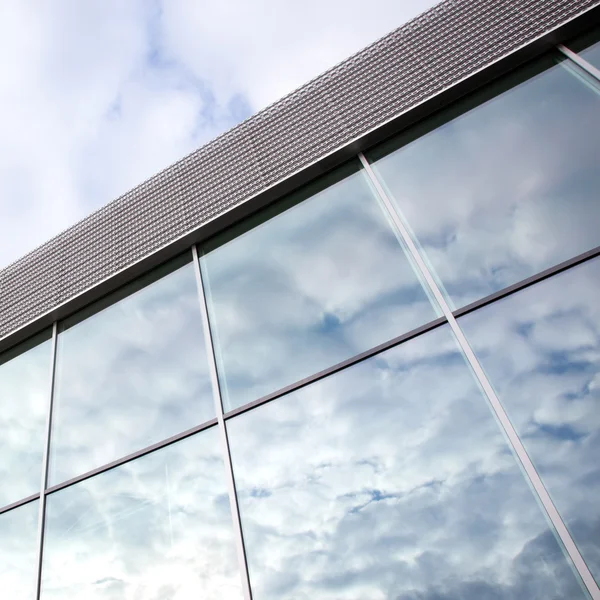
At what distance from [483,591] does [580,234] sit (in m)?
2.10

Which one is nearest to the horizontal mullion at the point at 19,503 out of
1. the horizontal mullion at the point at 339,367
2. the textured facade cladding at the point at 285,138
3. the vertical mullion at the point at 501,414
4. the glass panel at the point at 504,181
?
the textured facade cladding at the point at 285,138

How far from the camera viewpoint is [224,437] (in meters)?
3.64

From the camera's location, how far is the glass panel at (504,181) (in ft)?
11.0

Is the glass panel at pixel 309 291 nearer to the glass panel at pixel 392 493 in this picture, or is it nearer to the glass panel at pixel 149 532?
the glass panel at pixel 392 493

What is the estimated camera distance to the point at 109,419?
171 inches

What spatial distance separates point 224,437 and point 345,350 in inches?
40.0

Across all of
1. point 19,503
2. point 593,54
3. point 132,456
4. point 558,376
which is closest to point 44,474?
point 19,503

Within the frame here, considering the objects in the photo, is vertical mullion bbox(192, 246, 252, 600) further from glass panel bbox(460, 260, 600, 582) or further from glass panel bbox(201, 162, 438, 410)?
glass panel bbox(460, 260, 600, 582)

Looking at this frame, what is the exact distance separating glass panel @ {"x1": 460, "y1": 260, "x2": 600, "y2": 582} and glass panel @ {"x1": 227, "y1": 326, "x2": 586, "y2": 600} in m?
0.14

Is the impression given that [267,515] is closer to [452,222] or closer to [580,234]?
[452,222]

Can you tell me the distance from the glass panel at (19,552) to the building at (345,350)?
23mm

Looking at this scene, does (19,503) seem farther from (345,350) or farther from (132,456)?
(345,350)

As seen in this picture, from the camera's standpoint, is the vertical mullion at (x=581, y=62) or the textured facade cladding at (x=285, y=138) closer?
the vertical mullion at (x=581, y=62)

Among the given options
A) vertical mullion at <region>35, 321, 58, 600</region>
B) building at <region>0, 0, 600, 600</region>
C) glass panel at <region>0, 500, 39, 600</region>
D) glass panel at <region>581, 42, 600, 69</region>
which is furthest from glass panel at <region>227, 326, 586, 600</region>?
glass panel at <region>581, 42, 600, 69</region>
